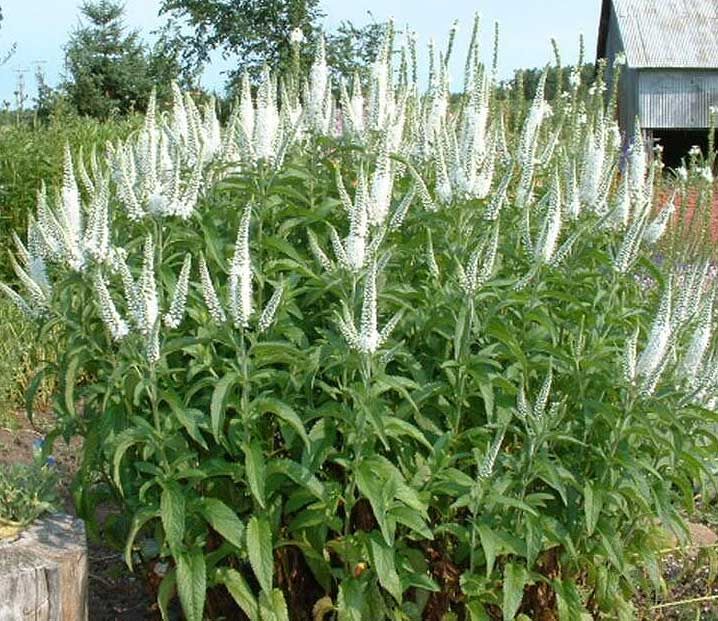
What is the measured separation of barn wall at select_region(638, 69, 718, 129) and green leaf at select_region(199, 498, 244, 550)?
26483mm

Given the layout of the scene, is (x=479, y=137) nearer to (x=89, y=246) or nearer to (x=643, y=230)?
(x=643, y=230)

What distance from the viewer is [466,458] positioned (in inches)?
140

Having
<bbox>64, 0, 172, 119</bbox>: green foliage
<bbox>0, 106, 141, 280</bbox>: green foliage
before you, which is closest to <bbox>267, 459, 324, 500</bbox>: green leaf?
<bbox>0, 106, 141, 280</bbox>: green foliage

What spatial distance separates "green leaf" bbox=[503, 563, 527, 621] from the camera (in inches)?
132

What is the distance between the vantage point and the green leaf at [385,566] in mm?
3268

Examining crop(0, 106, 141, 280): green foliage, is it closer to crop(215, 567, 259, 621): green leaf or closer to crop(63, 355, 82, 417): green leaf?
crop(63, 355, 82, 417): green leaf

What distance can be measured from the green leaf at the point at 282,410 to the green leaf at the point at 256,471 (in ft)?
0.42

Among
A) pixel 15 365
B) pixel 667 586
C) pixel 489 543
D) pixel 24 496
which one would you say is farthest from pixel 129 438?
pixel 15 365

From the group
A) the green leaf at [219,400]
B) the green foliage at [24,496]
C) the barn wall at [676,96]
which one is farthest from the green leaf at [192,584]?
the barn wall at [676,96]

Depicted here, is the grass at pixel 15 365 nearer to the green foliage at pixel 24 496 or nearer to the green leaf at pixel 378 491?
the green foliage at pixel 24 496

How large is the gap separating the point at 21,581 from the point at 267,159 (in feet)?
5.34

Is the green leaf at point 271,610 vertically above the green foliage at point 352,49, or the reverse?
the green foliage at point 352,49

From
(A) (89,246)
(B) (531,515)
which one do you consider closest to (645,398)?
(B) (531,515)

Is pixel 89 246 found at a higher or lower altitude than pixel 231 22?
lower
